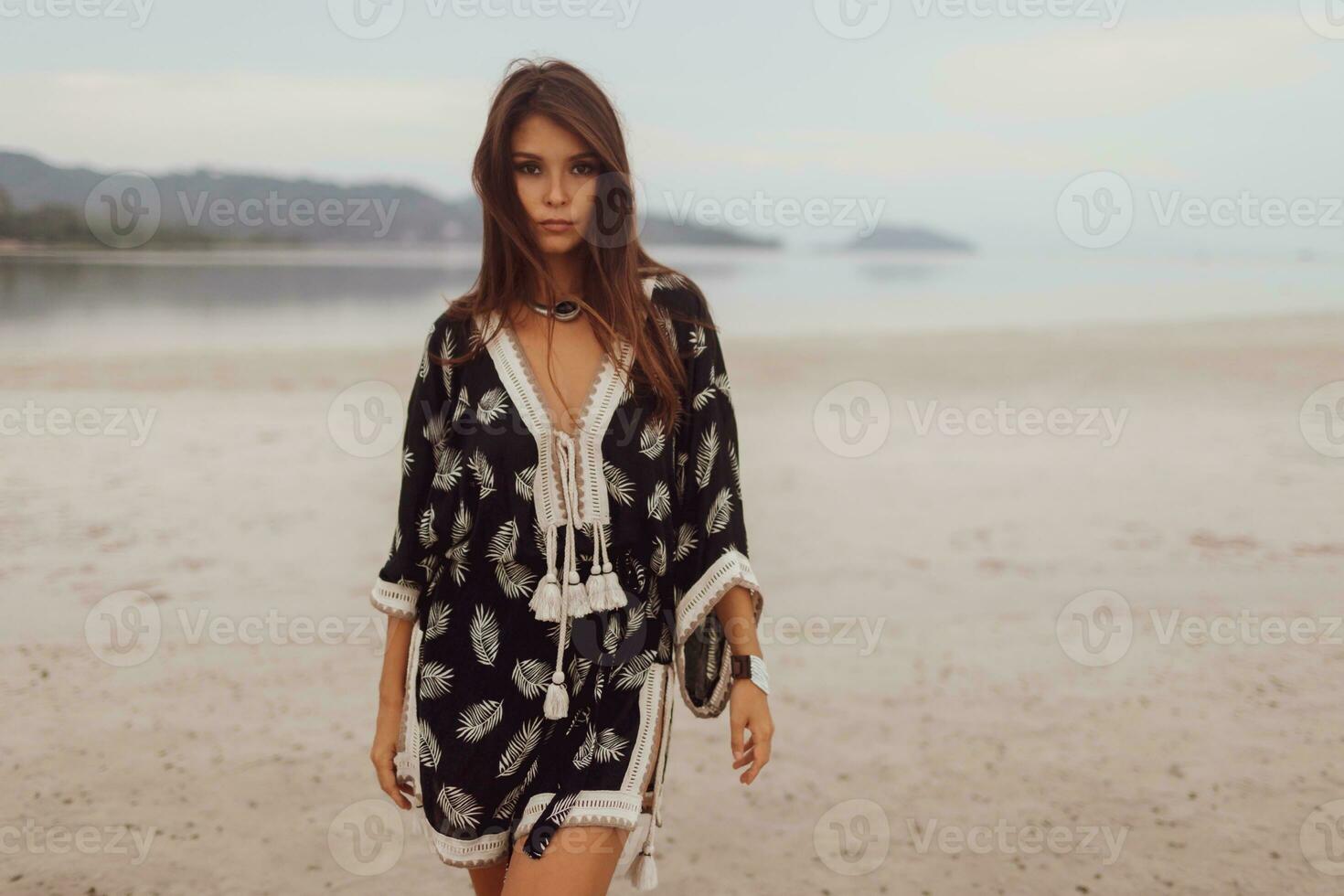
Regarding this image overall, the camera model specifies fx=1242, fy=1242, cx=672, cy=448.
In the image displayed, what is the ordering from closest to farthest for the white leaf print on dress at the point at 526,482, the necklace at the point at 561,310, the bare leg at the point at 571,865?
the bare leg at the point at 571,865
the white leaf print on dress at the point at 526,482
the necklace at the point at 561,310

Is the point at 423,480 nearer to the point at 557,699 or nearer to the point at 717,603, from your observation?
the point at 557,699

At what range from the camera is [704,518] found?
226 cm

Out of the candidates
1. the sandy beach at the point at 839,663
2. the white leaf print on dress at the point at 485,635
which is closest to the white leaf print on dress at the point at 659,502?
the white leaf print on dress at the point at 485,635

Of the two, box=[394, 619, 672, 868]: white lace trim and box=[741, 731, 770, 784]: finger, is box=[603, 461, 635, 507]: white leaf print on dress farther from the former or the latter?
box=[741, 731, 770, 784]: finger

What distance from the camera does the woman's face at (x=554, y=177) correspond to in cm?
216

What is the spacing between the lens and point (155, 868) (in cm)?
372

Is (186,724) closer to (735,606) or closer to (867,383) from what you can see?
(735,606)

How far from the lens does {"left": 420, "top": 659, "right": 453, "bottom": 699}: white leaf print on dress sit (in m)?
2.25

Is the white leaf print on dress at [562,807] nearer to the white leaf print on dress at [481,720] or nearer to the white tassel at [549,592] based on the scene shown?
the white leaf print on dress at [481,720]

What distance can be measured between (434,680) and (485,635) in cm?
13

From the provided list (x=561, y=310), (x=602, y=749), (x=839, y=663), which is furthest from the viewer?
(x=839, y=663)

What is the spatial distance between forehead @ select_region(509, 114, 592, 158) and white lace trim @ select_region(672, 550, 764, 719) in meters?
0.76

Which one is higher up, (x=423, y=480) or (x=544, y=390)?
(x=544, y=390)

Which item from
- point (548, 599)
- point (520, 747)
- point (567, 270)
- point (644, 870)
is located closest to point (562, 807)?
point (520, 747)
